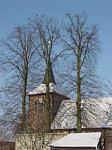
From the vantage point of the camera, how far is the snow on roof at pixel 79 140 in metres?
30.4

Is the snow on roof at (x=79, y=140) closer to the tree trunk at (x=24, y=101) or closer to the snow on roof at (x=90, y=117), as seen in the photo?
the tree trunk at (x=24, y=101)

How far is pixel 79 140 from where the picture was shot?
3161cm

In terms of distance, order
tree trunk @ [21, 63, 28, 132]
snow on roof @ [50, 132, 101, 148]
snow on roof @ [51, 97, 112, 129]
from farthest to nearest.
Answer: snow on roof @ [51, 97, 112, 129], tree trunk @ [21, 63, 28, 132], snow on roof @ [50, 132, 101, 148]

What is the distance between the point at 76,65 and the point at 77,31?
12.7ft

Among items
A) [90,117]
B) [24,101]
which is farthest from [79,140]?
[90,117]

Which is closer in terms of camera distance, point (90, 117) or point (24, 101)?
point (24, 101)

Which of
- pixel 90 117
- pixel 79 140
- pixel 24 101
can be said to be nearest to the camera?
pixel 79 140

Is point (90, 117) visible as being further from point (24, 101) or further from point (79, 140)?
point (79, 140)

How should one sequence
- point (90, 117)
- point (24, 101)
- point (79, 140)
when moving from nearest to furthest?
point (79, 140) → point (24, 101) → point (90, 117)

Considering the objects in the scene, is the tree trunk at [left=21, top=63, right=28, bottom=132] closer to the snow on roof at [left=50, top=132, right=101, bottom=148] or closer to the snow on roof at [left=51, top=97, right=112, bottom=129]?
the snow on roof at [left=51, top=97, right=112, bottom=129]

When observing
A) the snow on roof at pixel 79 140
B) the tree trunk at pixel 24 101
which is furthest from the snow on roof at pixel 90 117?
the snow on roof at pixel 79 140

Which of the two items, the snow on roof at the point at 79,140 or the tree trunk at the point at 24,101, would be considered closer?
the snow on roof at the point at 79,140

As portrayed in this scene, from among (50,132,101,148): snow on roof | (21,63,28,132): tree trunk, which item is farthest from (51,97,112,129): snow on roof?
(50,132,101,148): snow on roof

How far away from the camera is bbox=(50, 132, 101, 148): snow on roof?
30352 mm
